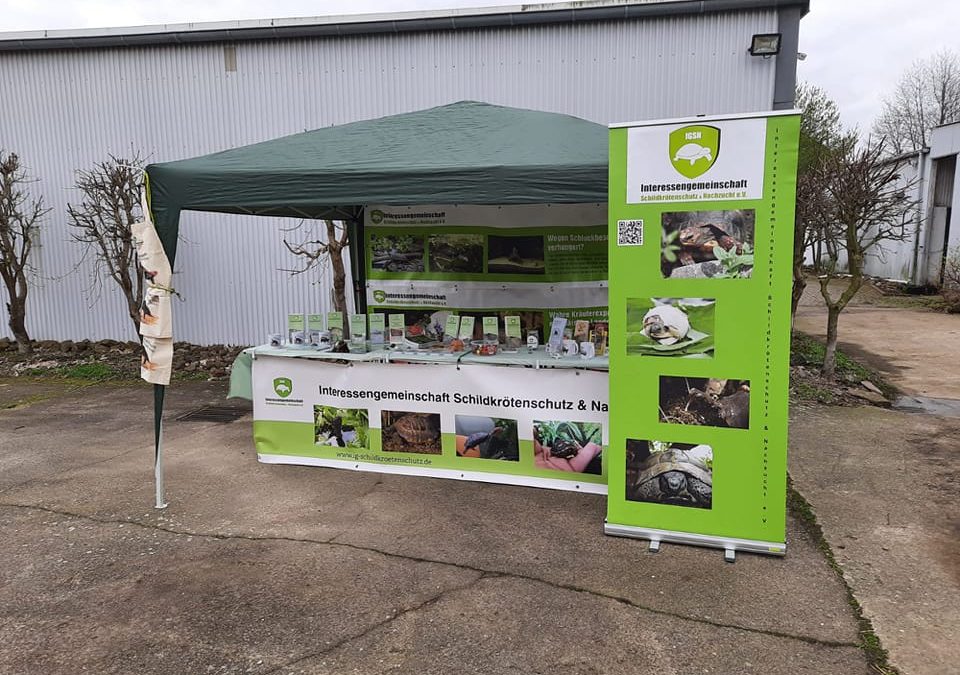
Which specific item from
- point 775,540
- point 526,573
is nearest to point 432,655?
point 526,573

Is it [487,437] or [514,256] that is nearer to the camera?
[487,437]

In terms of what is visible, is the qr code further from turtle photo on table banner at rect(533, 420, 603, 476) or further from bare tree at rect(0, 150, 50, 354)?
bare tree at rect(0, 150, 50, 354)

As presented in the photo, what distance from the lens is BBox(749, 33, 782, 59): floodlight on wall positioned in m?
7.96

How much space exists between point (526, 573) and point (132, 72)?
9484 millimetres

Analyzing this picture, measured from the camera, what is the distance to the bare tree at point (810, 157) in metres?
8.99

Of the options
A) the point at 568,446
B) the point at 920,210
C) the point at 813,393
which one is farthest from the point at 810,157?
the point at 568,446

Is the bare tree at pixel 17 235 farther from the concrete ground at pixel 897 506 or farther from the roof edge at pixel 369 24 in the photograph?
the concrete ground at pixel 897 506

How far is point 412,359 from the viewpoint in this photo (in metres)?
4.63

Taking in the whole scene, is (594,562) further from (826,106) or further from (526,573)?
(826,106)

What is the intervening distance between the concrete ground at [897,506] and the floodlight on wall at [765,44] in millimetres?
4192

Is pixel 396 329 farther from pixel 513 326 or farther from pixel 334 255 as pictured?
pixel 334 255

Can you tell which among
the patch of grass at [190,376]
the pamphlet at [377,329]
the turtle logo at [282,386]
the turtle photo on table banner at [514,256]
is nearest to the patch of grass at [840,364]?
the turtle photo on table banner at [514,256]

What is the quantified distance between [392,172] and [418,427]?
70.0 inches

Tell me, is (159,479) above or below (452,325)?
below
